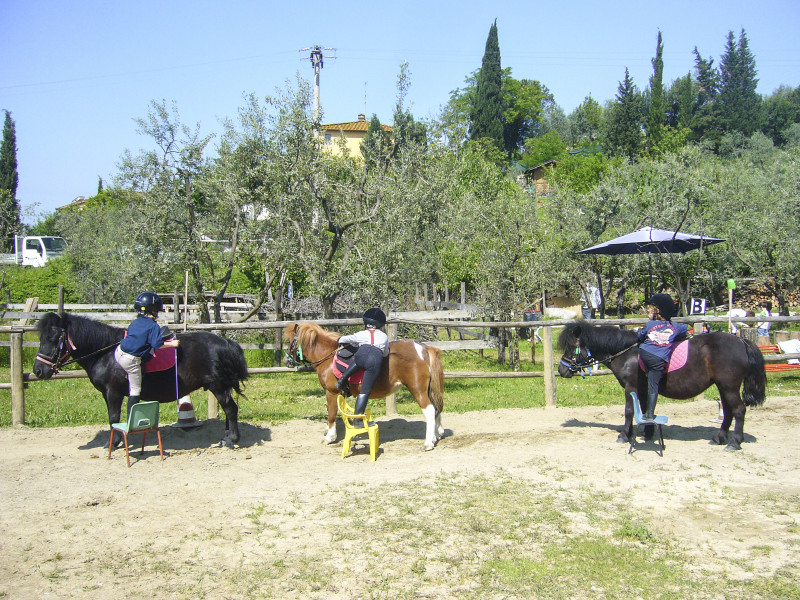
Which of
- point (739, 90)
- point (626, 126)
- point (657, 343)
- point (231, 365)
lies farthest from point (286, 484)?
point (739, 90)

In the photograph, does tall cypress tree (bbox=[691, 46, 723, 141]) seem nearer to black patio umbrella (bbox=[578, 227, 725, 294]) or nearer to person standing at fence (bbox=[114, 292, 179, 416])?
black patio umbrella (bbox=[578, 227, 725, 294])

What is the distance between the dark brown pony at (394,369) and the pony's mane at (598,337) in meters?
1.58

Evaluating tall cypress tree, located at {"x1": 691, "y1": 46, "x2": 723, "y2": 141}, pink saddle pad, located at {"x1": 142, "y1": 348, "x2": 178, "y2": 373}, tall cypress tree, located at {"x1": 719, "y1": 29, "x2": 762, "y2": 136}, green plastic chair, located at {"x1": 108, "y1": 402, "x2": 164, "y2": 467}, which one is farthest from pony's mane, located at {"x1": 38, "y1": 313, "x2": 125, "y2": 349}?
tall cypress tree, located at {"x1": 719, "y1": 29, "x2": 762, "y2": 136}

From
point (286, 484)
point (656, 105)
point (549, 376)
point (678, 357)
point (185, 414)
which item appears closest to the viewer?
point (286, 484)

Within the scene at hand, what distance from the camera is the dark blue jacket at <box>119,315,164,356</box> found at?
672 cm

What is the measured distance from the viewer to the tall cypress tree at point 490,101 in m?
54.1

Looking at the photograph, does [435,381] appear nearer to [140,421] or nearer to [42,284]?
[140,421]

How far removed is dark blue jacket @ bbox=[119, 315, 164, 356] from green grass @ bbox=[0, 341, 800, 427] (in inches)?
94.3

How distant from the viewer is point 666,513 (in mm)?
5012

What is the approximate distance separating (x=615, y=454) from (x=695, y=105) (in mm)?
66305

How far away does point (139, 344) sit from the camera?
22.1ft

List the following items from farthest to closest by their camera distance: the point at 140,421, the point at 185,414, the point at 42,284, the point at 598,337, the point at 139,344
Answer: the point at 42,284
the point at 185,414
the point at 598,337
the point at 139,344
the point at 140,421

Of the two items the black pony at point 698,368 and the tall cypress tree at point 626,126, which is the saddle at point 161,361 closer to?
the black pony at point 698,368

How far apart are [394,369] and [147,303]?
284 cm
